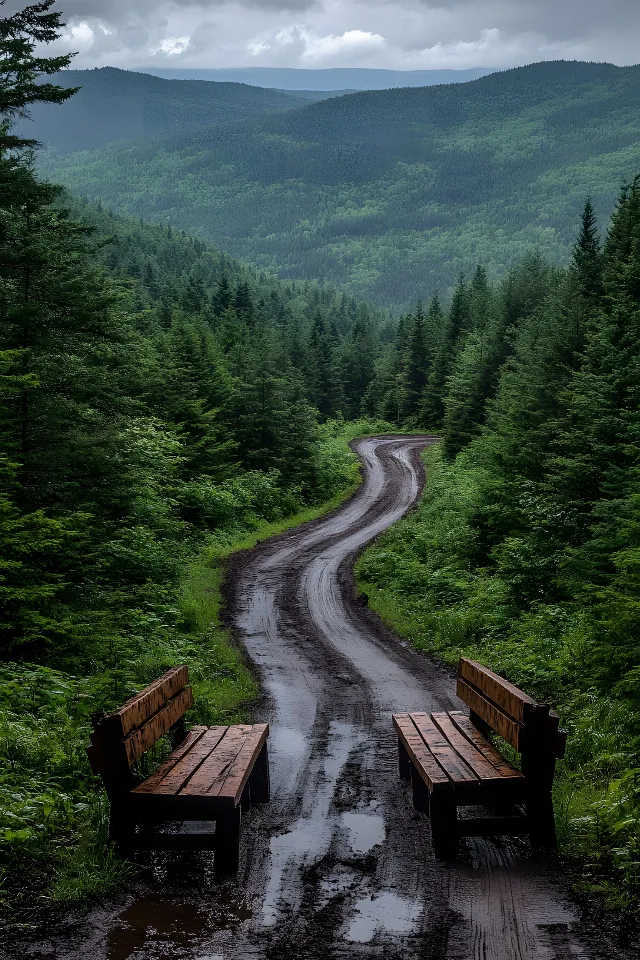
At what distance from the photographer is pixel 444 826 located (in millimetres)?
5305

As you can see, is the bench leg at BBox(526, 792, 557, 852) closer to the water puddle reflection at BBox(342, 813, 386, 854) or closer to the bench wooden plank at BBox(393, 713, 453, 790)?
the bench wooden plank at BBox(393, 713, 453, 790)

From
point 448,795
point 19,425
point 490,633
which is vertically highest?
point 19,425

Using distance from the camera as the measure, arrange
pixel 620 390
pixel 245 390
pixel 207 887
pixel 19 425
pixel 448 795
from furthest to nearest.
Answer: pixel 245 390 < pixel 620 390 < pixel 19 425 < pixel 448 795 < pixel 207 887

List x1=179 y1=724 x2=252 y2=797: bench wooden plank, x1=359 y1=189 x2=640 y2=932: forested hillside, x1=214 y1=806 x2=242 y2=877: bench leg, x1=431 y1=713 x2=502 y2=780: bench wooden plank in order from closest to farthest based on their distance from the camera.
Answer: x1=214 y1=806 x2=242 y2=877: bench leg < x1=179 y1=724 x2=252 y2=797: bench wooden plank < x1=431 y1=713 x2=502 y2=780: bench wooden plank < x1=359 y1=189 x2=640 y2=932: forested hillside

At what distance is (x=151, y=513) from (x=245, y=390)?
51.4 feet

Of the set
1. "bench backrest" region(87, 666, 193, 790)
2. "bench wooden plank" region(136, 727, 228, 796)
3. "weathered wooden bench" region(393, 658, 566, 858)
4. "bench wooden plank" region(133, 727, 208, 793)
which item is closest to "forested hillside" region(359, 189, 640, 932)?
"weathered wooden bench" region(393, 658, 566, 858)

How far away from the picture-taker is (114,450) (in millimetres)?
11570

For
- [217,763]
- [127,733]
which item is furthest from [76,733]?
[127,733]

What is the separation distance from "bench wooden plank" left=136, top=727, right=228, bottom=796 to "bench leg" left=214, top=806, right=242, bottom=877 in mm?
411

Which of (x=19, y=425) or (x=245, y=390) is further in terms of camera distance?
(x=245, y=390)

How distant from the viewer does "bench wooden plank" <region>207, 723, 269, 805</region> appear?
509 cm

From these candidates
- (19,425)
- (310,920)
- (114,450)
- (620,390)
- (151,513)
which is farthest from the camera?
(151,513)

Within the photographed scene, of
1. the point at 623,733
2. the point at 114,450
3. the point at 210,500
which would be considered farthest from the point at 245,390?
the point at 623,733

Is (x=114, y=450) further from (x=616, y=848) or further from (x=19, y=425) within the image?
(x=616, y=848)
